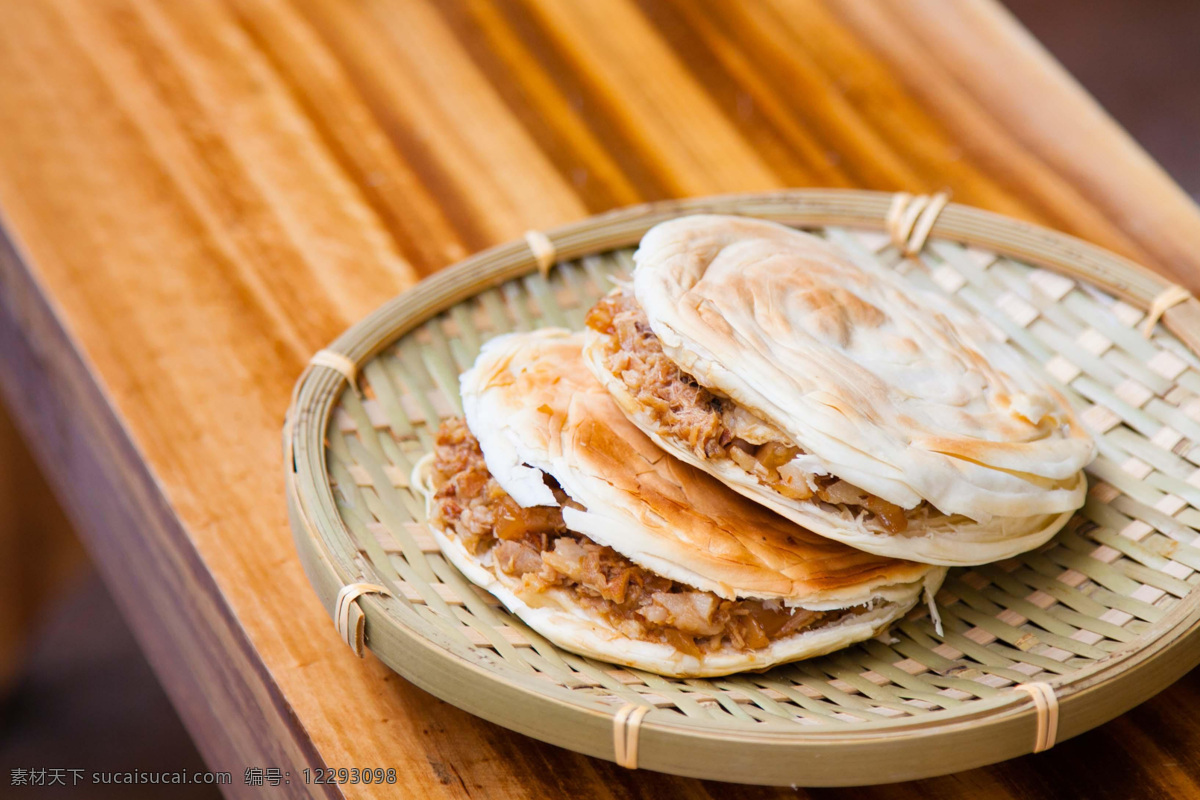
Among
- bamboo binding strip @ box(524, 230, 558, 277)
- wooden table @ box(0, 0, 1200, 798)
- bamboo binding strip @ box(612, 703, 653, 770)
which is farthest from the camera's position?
bamboo binding strip @ box(524, 230, 558, 277)

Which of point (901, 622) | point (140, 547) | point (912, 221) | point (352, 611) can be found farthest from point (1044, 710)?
point (140, 547)

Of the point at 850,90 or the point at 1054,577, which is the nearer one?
the point at 1054,577

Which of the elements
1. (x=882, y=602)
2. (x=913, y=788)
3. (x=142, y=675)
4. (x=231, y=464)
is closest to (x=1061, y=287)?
(x=882, y=602)

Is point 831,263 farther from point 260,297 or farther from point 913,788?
point 260,297

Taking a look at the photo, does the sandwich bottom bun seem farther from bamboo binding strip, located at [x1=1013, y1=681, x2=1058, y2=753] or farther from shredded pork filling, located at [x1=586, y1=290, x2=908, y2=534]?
bamboo binding strip, located at [x1=1013, y1=681, x2=1058, y2=753]

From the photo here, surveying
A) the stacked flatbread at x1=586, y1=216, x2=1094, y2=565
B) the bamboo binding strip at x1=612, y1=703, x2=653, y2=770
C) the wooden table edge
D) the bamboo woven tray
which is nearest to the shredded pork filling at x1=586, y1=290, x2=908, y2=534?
the stacked flatbread at x1=586, y1=216, x2=1094, y2=565
